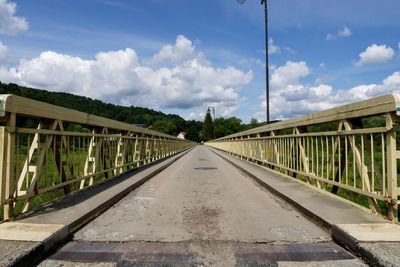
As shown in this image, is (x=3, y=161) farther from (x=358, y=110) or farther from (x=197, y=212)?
(x=358, y=110)

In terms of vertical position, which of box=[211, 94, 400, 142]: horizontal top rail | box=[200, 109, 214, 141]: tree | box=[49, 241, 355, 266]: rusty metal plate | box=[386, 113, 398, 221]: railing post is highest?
box=[200, 109, 214, 141]: tree

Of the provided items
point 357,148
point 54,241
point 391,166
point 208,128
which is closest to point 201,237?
point 54,241

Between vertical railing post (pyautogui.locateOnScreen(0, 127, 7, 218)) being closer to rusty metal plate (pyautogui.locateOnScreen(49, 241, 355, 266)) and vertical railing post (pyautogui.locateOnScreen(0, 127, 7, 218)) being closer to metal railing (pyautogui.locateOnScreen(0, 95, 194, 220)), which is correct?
metal railing (pyautogui.locateOnScreen(0, 95, 194, 220))

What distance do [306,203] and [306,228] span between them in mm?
1136

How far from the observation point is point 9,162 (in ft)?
15.4

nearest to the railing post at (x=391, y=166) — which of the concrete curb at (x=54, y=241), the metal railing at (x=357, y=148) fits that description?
the metal railing at (x=357, y=148)

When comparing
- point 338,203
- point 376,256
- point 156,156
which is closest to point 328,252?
point 376,256

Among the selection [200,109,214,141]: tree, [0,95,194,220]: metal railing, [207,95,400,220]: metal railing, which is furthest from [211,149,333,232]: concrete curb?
[200,109,214,141]: tree

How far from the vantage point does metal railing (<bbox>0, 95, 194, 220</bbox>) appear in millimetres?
4695

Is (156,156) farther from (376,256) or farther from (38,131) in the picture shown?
(376,256)

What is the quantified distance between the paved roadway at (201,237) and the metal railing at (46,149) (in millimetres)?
1009

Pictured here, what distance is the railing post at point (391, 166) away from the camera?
180 inches

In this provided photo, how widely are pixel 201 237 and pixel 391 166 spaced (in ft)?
8.08

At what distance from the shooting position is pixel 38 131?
539 centimetres
